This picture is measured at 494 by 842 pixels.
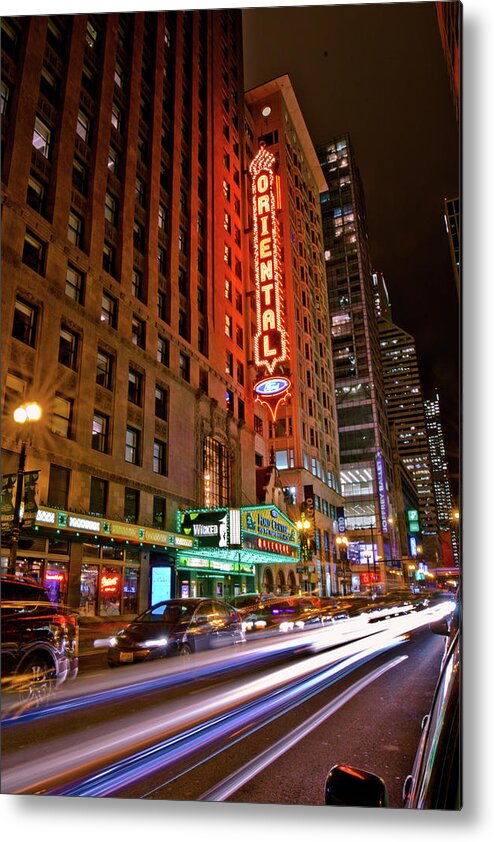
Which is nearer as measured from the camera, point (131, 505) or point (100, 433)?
point (100, 433)

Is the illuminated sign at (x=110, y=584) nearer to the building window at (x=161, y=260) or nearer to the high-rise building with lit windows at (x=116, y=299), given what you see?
the high-rise building with lit windows at (x=116, y=299)

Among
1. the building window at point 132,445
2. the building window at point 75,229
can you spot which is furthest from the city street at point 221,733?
the building window at point 75,229

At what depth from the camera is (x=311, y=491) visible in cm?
3822

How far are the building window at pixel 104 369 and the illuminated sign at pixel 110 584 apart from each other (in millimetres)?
6635

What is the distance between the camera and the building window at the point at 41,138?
17375 mm

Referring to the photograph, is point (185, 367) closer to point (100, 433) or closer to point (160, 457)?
point (160, 457)

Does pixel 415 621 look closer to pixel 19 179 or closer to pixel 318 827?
pixel 318 827

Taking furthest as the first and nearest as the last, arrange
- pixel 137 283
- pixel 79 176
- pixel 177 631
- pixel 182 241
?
pixel 182 241
pixel 137 283
pixel 79 176
pixel 177 631

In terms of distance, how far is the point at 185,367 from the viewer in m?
25.8

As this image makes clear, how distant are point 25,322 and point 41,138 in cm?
734

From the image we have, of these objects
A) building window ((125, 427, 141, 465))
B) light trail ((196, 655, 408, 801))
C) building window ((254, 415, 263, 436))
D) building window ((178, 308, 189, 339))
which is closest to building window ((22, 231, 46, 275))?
building window ((125, 427, 141, 465))

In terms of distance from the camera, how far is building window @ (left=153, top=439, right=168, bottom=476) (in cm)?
2183

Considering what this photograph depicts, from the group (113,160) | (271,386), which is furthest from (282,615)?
(113,160)

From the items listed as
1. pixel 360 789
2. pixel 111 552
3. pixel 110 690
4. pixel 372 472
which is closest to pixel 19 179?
pixel 111 552
